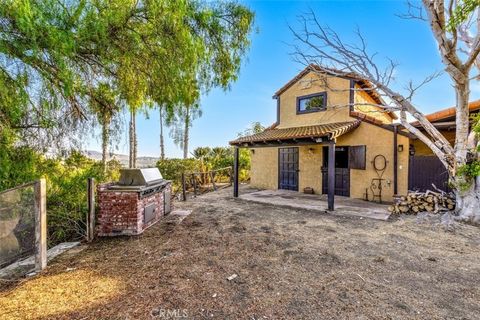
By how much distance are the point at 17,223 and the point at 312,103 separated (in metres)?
10.4

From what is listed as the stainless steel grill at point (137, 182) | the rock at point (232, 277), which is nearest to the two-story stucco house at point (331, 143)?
the stainless steel grill at point (137, 182)

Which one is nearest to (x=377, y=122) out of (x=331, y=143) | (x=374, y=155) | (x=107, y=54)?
(x=374, y=155)

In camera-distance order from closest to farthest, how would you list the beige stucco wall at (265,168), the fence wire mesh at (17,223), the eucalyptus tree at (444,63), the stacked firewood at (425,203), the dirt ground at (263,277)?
the dirt ground at (263,277) → the fence wire mesh at (17,223) → the eucalyptus tree at (444,63) → the stacked firewood at (425,203) → the beige stucco wall at (265,168)

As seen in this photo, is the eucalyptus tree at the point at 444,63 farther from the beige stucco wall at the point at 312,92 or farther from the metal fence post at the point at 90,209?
the metal fence post at the point at 90,209

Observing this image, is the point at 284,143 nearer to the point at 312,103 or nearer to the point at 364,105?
the point at 312,103

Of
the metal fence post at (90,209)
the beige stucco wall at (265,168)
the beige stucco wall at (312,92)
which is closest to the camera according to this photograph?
the metal fence post at (90,209)

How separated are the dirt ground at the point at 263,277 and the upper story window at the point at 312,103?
6187mm

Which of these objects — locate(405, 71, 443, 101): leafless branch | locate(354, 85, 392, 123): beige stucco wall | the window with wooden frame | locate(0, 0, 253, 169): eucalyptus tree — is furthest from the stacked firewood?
locate(0, 0, 253, 169): eucalyptus tree

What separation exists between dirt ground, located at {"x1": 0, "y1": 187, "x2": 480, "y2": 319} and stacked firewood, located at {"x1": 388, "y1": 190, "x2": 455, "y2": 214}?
123 cm

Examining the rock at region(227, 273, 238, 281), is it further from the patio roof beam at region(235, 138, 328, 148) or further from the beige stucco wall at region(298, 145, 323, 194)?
the beige stucco wall at region(298, 145, 323, 194)

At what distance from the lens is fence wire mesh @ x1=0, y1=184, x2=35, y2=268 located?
3.55 meters

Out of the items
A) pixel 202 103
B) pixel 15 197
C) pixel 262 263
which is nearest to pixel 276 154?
pixel 202 103

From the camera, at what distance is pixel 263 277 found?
3350mm

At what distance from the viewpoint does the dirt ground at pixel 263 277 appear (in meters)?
2.62
